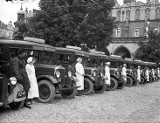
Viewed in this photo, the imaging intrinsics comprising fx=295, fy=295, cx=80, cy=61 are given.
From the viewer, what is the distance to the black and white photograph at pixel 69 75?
865 cm

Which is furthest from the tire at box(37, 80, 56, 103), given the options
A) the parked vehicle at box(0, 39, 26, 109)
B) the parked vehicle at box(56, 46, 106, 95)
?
the parked vehicle at box(56, 46, 106, 95)

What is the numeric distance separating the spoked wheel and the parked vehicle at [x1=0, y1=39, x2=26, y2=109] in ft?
4.96

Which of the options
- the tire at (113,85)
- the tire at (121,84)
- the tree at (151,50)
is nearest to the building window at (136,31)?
the tree at (151,50)

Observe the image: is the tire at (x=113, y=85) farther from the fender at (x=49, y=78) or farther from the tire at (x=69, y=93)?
the fender at (x=49, y=78)

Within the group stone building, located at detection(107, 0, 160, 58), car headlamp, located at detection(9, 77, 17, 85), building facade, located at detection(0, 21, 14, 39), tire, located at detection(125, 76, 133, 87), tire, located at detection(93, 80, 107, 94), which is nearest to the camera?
car headlamp, located at detection(9, 77, 17, 85)

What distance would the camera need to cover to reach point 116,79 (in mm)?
17391

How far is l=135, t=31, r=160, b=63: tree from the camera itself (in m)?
38.8

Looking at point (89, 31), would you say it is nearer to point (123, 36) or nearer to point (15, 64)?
point (15, 64)

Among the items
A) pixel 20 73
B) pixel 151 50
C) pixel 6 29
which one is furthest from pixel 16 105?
pixel 6 29

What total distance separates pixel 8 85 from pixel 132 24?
48.9 meters

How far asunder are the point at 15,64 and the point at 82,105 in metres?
3.13

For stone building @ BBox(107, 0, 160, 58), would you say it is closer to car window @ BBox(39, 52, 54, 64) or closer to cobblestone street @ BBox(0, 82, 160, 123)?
car window @ BBox(39, 52, 54, 64)

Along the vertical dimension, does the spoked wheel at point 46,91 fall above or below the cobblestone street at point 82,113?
above

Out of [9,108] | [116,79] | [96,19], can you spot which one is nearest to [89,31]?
[96,19]
